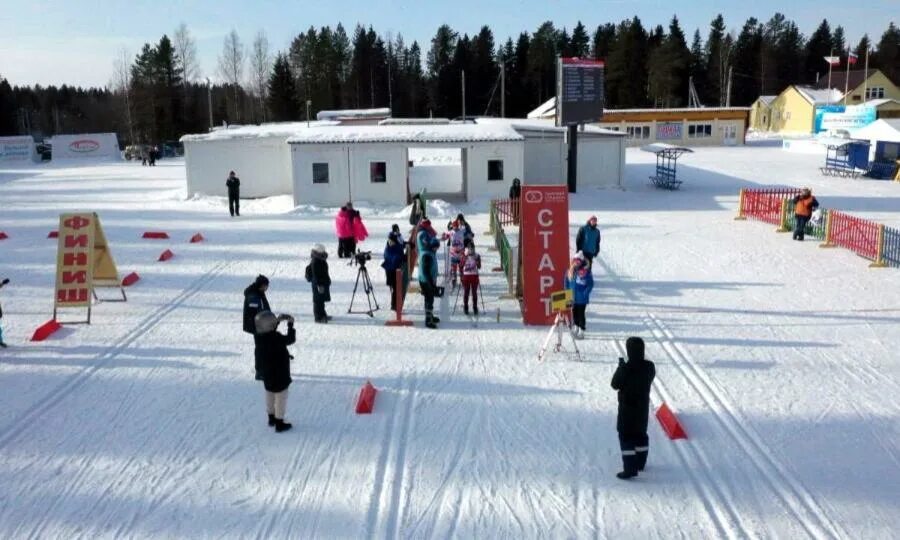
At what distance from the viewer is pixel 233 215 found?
25.0 m

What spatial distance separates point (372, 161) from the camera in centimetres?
2680

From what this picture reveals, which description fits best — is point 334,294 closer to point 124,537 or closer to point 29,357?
point 29,357

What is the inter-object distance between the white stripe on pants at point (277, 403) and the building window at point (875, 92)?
283 ft

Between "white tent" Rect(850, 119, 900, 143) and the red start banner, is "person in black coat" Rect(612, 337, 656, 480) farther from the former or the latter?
"white tent" Rect(850, 119, 900, 143)

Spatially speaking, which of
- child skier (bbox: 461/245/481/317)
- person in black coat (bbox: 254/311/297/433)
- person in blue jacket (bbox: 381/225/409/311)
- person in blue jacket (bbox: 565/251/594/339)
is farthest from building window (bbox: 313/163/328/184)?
person in black coat (bbox: 254/311/297/433)

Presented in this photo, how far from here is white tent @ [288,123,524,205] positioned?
26516 millimetres

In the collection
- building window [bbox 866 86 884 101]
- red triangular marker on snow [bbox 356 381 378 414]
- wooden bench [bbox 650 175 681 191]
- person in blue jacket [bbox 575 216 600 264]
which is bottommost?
red triangular marker on snow [bbox 356 381 378 414]

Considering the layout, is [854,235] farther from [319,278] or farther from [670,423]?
[319,278]

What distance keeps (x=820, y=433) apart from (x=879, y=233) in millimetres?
10503

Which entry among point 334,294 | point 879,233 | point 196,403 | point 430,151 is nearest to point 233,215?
point 334,294

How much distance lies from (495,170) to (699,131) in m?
34.6

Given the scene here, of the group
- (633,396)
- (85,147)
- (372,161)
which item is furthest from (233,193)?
(85,147)

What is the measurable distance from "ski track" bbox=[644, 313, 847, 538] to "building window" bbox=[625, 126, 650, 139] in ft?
157

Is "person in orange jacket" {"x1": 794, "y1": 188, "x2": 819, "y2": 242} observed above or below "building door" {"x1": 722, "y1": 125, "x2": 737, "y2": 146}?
below
